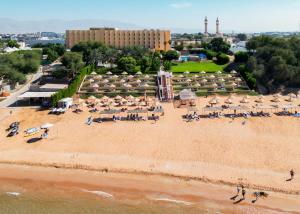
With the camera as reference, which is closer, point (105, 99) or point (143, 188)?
point (143, 188)

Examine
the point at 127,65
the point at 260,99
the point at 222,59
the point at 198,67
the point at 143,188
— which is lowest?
the point at 143,188


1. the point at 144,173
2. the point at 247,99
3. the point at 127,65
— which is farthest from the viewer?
the point at 127,65

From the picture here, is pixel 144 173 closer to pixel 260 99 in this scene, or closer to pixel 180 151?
pixel 180 151

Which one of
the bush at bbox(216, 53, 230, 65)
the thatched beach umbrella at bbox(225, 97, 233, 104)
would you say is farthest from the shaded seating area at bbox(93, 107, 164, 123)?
the bush at bbox(216, 53, 230, 65)

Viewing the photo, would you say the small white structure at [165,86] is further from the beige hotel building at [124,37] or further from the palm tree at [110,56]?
the beige hotel building at [124,37]

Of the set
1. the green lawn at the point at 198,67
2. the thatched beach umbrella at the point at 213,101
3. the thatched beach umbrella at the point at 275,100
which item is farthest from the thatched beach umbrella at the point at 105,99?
the green lawn at the point at 198,67

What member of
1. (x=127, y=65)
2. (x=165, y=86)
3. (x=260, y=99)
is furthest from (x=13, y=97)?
(x=260, y=99)

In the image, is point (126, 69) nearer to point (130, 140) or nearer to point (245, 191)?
point (130, 140)
